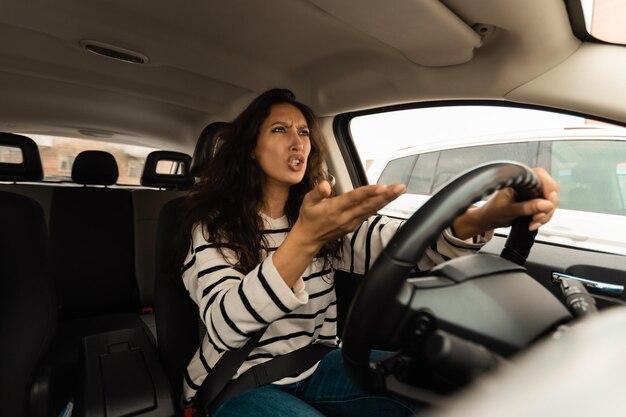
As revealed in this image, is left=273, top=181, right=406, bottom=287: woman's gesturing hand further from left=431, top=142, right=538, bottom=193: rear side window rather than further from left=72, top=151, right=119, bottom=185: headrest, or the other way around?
left=72, top=151, right=119, bottom=185: headrest

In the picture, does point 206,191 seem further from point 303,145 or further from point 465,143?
point 465,143

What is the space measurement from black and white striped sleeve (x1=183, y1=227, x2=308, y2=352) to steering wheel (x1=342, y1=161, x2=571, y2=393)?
0.80ft

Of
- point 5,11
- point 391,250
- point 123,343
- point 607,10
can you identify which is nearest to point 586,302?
point 391,250

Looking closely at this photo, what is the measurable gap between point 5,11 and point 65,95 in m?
1.06

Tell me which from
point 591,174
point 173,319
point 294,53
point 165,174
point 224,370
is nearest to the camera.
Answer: point 224,370

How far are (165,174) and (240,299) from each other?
7.46 ft

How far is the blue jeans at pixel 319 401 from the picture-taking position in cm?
96

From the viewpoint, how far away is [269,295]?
2.60 ft

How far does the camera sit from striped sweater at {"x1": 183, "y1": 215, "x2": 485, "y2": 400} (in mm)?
808

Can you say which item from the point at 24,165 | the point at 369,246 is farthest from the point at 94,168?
the point at 369,246

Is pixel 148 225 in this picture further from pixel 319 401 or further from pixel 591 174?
pixel 591 174

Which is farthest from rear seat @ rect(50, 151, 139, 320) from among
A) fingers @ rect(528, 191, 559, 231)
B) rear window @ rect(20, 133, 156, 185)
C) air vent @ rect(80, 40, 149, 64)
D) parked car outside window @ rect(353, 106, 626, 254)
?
fingers @ rect(528, 191, 559, 231)

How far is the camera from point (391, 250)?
541 millimetres

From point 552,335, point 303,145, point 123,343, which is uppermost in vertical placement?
point 303,145
